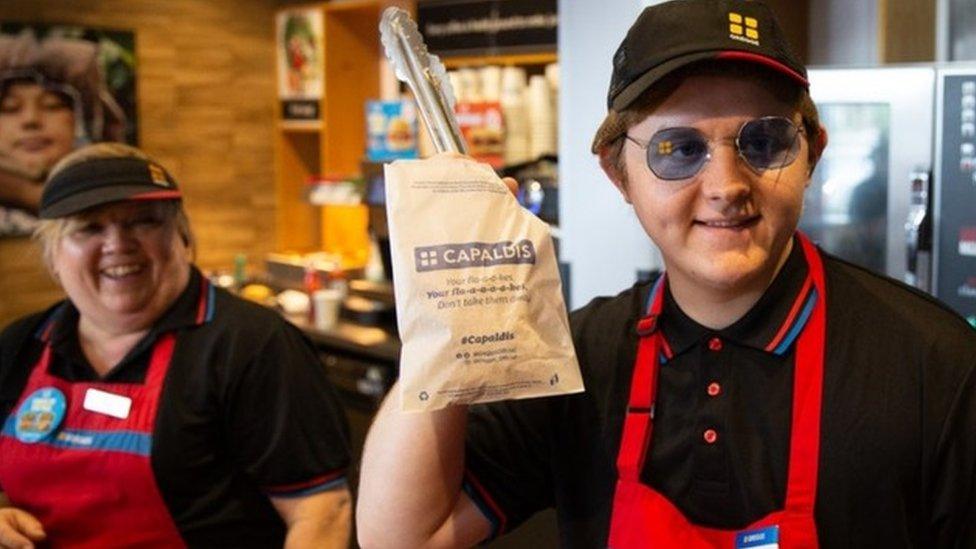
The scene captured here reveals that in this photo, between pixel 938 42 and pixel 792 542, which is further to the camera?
pixel 938 42

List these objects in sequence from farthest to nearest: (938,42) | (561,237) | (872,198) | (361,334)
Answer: (361,334), (938,42), (561,237), (872,198)

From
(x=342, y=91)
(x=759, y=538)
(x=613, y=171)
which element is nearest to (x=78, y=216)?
(x=613, y=171)

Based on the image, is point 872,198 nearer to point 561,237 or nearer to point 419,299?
point 561,237

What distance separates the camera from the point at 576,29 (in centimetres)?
236

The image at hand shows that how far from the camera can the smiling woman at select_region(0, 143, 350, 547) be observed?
1.87 meters

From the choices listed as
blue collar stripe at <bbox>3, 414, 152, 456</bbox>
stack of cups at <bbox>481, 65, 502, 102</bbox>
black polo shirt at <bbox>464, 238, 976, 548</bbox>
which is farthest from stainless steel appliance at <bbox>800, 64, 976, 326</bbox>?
stack of cups at <bbox>481, 65, 502, 102</bbox>

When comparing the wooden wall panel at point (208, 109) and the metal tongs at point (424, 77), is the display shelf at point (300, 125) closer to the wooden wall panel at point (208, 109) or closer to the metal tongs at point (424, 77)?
the wooden wall panel at point (208, 109)

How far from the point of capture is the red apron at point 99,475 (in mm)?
1860

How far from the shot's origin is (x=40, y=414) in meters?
1.94

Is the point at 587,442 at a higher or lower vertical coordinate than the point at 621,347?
lower

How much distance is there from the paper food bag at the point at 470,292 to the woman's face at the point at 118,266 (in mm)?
1070

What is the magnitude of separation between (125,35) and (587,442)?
4.07 meters

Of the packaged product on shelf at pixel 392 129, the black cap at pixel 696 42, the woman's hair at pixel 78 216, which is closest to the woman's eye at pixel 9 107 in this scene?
the packaged product on shelf at pixel 392 129

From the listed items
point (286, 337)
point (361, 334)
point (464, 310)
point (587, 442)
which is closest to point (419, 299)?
point (464, 310)
